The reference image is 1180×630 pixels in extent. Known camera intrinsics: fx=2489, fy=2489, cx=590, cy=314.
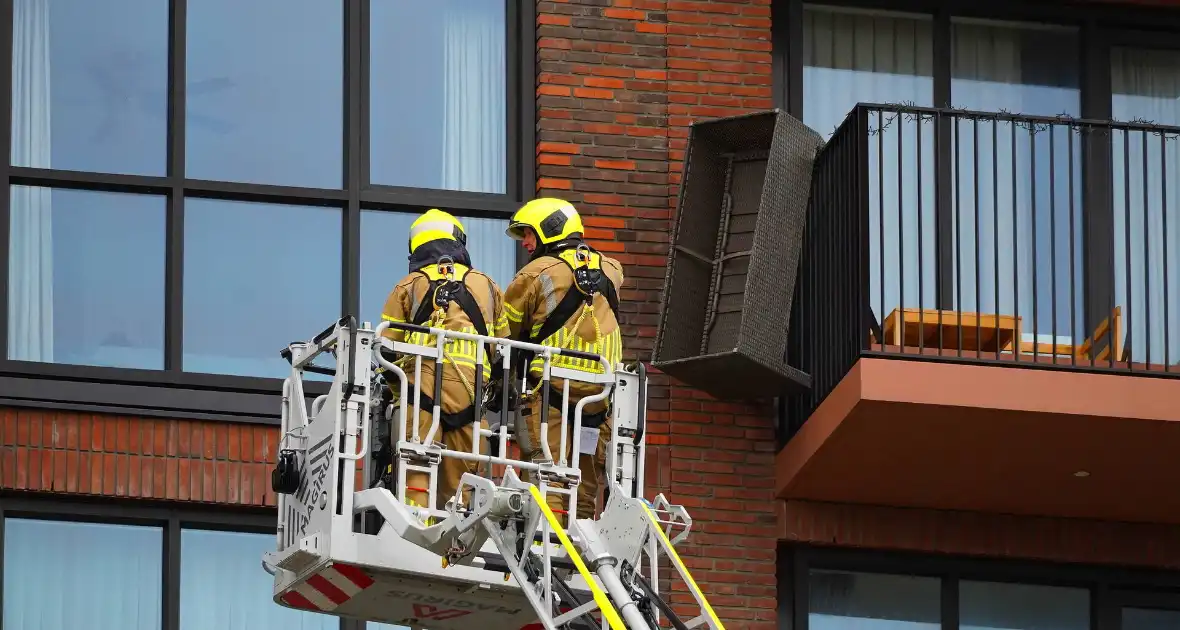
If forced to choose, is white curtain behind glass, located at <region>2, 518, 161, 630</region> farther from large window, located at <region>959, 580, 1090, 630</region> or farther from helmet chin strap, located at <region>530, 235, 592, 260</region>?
large window, located at <region>959, 580, 1090, 630</region>

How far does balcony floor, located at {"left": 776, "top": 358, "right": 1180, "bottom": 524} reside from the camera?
14102 mm

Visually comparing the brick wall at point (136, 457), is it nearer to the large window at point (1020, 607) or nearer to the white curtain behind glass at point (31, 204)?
the white curtain behind glass at point (31, 204)

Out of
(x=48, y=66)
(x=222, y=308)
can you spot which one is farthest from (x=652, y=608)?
(x=48, y=66)

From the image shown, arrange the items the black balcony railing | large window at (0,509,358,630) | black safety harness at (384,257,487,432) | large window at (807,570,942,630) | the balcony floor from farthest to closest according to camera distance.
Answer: large window at (807,570,942,630)
the black balcony railing
large window at (0,509,358,630)
the balcony floor
black safety harness at (384,257,487,432)

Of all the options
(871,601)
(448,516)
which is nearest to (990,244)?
(871,601)

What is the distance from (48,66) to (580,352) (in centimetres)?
475

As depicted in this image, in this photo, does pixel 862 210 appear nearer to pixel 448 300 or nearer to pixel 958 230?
pixel 958 230

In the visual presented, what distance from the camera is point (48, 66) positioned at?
1544cm

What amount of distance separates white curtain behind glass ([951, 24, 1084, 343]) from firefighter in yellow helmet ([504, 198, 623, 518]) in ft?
12.0

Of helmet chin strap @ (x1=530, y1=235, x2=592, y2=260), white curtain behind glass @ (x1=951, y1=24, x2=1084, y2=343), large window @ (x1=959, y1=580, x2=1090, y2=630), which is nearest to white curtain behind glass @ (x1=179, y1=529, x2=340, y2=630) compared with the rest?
helmet chin strap @ (x1=530, y1=235, x2=592, y2=260)

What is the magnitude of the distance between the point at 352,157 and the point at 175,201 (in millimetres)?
1153

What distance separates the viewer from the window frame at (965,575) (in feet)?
51.0

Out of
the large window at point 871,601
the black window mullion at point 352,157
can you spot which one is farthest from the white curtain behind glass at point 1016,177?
the black window mullion at point 352,157

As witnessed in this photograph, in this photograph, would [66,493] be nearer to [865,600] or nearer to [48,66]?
[48,66]
